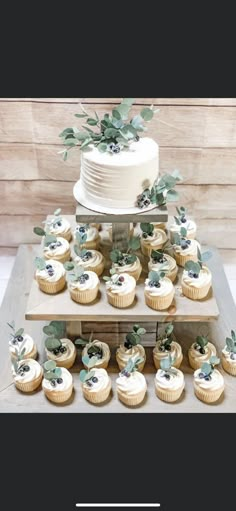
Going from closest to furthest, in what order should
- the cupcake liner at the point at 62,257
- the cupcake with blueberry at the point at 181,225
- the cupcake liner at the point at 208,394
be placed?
the cupcake liner at the point at 208,394, the cupcake liner at the point at 62,257, the cupcake with blueberry at the point at 181,225

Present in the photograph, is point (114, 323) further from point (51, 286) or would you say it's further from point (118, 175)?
point (118, 175)

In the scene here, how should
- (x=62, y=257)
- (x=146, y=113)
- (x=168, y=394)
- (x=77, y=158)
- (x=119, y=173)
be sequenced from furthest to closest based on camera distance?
(x=77, y=158)
(x=62, y=257)
(x=168, y=394)
(x=146, y=113)
(x=119, y=173)

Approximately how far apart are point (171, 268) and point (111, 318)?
382mm

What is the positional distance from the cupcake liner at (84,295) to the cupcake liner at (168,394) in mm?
496

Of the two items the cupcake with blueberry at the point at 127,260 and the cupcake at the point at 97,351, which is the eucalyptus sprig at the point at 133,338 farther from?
the cupcake with blueberry at the point at 127,260

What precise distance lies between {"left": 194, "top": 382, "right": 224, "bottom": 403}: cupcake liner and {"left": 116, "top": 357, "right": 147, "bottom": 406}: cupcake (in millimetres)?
242

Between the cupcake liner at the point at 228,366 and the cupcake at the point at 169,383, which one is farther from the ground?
→ the cupcake at the point at 169,383

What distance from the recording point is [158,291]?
257 cm

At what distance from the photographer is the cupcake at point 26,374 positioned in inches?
105

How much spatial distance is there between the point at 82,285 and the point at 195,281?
1.66 ft

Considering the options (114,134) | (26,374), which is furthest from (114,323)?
(114,134)

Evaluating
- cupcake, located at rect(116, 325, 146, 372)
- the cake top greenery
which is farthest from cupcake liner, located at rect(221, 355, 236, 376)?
the cake top greenery

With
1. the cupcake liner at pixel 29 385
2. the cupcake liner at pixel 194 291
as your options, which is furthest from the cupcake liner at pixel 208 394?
the cupcake liner at pixel 29 385

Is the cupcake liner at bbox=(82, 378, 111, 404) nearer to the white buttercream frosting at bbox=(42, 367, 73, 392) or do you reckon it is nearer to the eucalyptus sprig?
the white buttercream frosting at bbox=(42, 367, 73, 392)
